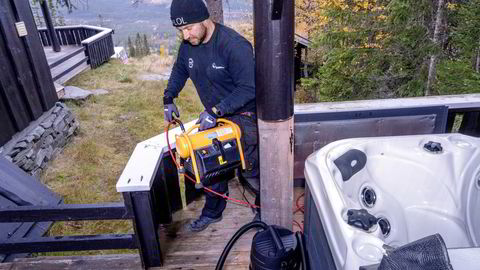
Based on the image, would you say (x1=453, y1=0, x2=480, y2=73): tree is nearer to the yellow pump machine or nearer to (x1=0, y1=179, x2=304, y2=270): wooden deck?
(x1=0, y1=179, x2=304, y2=270): wooden deck

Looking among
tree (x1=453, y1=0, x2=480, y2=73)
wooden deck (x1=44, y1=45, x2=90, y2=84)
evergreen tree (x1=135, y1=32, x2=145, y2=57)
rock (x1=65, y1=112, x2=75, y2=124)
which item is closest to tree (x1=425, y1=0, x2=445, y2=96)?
tree (x1=453, y1=0, x2=480, y2=73)

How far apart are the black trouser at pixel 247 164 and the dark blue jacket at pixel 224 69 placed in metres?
0.09

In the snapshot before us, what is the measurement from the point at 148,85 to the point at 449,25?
745 cm

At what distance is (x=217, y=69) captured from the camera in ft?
7.69

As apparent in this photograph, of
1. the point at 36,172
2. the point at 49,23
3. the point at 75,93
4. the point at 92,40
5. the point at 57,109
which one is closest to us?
the point at 36,172

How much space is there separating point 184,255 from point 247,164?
0.85m

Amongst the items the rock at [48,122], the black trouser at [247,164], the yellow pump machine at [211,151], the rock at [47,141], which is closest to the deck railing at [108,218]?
the yellow pump machine at [211,151]

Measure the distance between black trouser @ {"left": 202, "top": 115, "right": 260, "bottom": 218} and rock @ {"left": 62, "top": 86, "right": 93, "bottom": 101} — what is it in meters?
6.04

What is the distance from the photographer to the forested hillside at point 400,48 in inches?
278

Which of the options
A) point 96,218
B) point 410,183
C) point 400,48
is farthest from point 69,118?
point 400,48

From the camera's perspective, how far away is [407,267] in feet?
3.67

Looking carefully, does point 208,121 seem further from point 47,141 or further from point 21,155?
point 47,141

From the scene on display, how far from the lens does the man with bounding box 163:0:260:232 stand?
2170 millimetres

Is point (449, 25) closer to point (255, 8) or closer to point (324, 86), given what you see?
point (324, 86)
